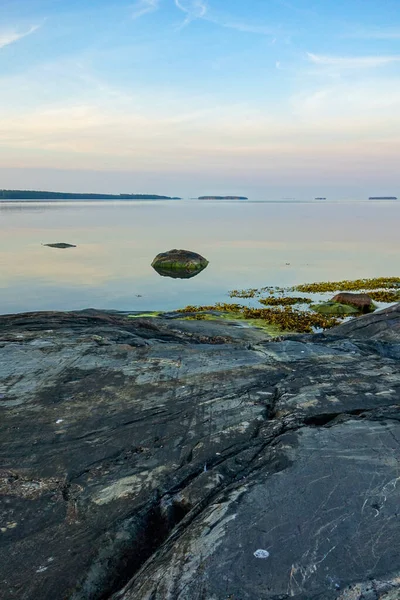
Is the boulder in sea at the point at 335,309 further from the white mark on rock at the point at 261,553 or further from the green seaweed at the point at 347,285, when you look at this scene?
the white mark on rock at the point at 261,553

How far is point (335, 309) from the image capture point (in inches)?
941

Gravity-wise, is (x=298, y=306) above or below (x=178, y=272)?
above

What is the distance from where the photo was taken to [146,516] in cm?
499

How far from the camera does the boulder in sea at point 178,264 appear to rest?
3856 cm

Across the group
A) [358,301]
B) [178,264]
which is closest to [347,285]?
[358,301]

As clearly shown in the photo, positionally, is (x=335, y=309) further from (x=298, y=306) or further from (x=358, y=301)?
(x=298, y=306)

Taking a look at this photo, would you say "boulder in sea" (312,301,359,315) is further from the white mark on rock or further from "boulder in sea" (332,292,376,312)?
the white mark on rock

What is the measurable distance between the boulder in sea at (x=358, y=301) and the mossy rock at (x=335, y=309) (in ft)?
1.06

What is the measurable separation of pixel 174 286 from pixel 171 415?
26.0m

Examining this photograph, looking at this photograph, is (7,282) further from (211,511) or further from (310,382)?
(211,511)

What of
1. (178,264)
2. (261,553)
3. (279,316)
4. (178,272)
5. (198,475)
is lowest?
A: (178,272)

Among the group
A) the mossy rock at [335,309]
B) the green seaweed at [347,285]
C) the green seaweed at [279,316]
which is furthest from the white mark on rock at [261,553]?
the green seaweed at [347,285]

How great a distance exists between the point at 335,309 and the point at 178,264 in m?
18.3

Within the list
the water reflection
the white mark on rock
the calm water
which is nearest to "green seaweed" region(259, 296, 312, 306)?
the calm water
